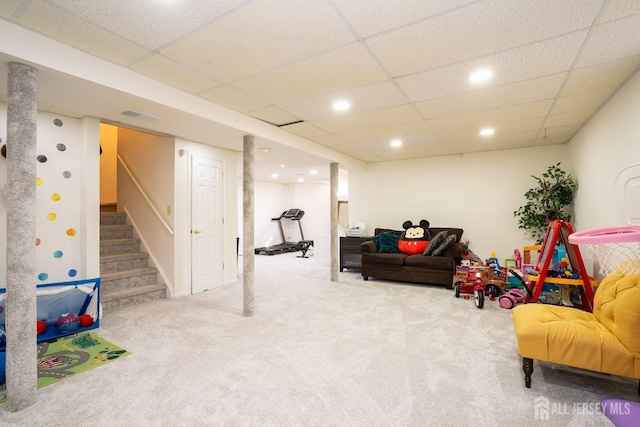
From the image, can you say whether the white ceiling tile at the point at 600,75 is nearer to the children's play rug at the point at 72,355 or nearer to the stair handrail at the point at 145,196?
the children's play rug at the point at 72,355

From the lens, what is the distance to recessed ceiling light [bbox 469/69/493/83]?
2586 millimetres

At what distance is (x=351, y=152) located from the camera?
588 cm

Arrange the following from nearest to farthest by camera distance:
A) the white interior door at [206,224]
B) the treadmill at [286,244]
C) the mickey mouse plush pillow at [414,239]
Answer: the white interior door at [206,224]
the mickey mouse plush pillow at [414,239]
the treadmill at [286,244]

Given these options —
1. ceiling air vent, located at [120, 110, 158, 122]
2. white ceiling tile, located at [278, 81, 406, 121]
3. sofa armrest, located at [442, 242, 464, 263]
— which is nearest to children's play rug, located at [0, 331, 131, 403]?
ceiling air vent, located at [120, 110, 158, 122]

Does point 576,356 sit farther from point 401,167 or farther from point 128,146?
point 128,146

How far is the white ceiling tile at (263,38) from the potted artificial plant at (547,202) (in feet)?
15.0

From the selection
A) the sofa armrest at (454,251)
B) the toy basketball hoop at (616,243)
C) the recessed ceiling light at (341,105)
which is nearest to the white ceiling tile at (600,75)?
the toy basketball hoop at (616,243)

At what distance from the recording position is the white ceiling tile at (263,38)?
1.81 metres

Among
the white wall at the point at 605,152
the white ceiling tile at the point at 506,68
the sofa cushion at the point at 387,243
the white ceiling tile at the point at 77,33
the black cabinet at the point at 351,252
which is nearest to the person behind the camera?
the white ceiling tile at the point at 77,33

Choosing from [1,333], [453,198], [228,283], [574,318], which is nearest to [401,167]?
[453,198]

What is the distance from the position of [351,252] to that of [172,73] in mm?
4628

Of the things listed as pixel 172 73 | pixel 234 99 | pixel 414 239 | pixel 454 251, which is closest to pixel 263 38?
pixel 172 73

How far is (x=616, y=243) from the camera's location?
96.8 inches

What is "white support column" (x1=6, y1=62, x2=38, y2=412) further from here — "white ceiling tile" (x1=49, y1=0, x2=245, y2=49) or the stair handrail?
the stair handrail
